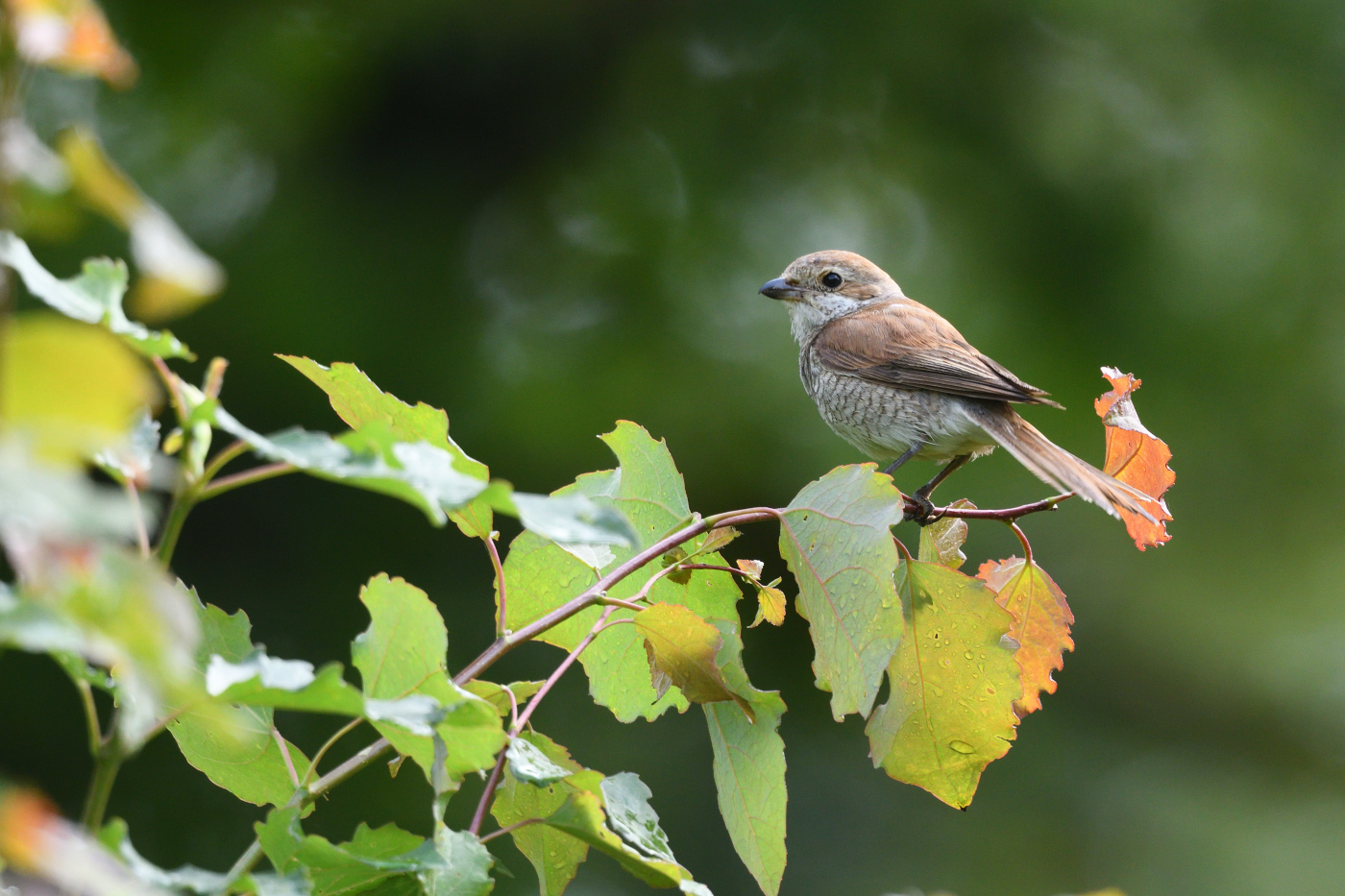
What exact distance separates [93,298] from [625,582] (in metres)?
0.91

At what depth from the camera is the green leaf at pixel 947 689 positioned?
1.54 meters

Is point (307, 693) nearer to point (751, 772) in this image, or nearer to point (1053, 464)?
point (751, 772)

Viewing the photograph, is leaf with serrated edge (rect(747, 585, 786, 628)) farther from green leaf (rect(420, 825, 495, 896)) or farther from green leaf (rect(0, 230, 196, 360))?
green leaf (rect(0, 230, 196, 360))

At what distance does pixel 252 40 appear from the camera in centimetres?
652

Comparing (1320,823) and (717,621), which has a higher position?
(717,621)

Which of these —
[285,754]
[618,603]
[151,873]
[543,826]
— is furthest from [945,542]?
[151,873]

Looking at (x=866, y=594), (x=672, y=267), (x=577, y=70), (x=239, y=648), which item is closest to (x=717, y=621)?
(x=866, y=594)

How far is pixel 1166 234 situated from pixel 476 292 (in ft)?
13.9

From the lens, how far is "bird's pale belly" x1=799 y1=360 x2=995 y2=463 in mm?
2959

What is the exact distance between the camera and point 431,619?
1.17 m

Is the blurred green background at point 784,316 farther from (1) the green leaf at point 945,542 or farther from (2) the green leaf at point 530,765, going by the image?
(2) the green leaf at point 530,765

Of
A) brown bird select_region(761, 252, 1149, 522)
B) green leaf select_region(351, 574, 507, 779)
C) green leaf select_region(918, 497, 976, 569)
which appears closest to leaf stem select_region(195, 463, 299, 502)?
green leaf select_region(351, 574, 507, 779)

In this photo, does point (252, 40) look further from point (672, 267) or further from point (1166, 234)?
point (1166, 234)

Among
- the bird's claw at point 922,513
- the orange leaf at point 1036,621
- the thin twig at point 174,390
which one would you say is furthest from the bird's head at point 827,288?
the thin twig at point 174,390
